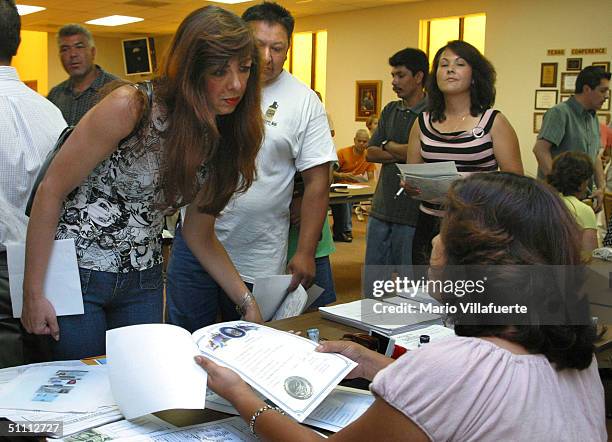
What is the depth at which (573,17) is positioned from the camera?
27.5 feet

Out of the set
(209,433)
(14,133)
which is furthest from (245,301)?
(14,133)

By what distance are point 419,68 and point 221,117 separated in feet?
8.26

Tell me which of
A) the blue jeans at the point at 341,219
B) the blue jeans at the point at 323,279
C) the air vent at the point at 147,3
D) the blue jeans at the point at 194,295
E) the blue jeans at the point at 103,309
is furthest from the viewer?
the air vent at the point at 147,3

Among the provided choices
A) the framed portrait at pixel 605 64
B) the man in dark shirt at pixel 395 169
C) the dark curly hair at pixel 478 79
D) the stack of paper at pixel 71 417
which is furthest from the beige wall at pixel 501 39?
the stack of paper at pixel 71 417

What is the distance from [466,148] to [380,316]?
3.90 feet

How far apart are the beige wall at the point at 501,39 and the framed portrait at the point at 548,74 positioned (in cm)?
7

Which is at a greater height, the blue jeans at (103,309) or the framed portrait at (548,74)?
the framed portrait at (548,74)

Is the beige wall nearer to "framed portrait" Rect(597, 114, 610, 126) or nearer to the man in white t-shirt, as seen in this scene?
"framed portrait" Rect(597, 114, 610, 126)

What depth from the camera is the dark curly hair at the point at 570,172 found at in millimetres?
3727

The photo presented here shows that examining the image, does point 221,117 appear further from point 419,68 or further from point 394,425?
point 419,68

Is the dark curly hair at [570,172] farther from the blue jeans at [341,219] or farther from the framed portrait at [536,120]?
→ the framed portrait at [536,120]

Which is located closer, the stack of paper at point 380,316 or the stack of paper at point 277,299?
the stack of paper at point 380,316

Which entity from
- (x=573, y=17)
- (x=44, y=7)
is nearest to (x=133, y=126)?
(x=573, y=17)

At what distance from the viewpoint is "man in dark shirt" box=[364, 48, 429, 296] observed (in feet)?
12.0
